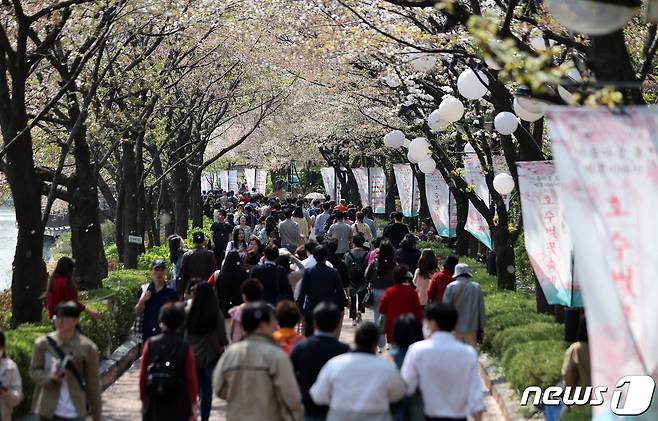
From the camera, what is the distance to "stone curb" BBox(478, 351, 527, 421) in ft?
34.6

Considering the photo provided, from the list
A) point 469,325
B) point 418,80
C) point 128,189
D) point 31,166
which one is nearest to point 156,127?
point 128,189

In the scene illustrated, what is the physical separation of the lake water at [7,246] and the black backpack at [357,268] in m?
14.3

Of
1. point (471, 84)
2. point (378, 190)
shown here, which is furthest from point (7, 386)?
point (378, 190)

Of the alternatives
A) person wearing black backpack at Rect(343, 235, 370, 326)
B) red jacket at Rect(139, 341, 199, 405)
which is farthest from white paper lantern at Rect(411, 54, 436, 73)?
red jacket at Rect(139, 341, 199, 405)

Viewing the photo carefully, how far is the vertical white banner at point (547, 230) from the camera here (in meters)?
11.1

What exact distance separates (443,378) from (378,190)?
26391 mm

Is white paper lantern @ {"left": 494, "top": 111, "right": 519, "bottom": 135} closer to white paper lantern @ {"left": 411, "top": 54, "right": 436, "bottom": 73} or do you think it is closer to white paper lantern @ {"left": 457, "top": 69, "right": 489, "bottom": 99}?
white paper lantern @ {"left": 457, "top": 69, "right": 489, "bottom": 99}

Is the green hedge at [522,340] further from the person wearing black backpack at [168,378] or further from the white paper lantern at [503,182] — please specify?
the person wearing black backpack at [168,378]

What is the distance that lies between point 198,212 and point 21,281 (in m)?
25.3

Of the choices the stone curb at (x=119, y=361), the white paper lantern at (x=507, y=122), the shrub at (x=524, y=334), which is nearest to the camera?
the shrub at (x=524, y=334)

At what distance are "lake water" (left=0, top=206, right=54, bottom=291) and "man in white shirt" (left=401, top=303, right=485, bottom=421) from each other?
22821 mm

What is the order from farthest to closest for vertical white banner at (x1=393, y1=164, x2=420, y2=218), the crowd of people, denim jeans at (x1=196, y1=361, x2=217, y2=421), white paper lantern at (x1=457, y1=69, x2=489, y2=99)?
vertical white banner at (x1=393, y1=164, x2=420, y2=218)
white paper lantern at (x1=457, y1=69, x2=489, y2=99)
denim jeans at (x1=196, y1=361, x2=217, y2=421)
the crowd of people

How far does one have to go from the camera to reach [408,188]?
28.6 metres
